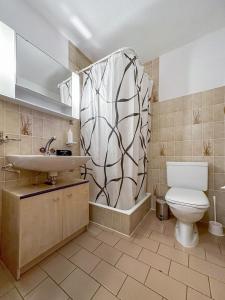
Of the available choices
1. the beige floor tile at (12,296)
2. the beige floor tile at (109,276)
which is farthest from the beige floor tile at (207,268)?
the beige floor tile at (12,296)

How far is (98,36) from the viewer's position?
1692 mm

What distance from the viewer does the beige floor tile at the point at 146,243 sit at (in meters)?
1.24

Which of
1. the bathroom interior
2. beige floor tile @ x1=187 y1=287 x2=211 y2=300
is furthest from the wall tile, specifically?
beige floor tile @ x1=187 y1=287 x2=211 y2=300

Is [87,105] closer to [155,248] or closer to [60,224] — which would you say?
[60,224]

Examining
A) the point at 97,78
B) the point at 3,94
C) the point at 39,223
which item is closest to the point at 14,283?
the point at 39,223

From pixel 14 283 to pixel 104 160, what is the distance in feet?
3.74

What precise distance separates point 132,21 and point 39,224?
2.16 metres

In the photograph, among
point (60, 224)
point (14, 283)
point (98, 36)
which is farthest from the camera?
point (98, 36)

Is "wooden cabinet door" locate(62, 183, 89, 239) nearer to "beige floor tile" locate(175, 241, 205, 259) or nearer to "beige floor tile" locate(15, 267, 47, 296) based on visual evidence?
"beige floor tile" locate(15, 267, 47, 296)

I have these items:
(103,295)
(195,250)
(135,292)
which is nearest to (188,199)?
(195,250)

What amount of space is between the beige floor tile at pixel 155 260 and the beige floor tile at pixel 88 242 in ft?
1.33

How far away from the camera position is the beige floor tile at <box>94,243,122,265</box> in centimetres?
109

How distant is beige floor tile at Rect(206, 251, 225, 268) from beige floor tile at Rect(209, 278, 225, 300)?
0.64 feet

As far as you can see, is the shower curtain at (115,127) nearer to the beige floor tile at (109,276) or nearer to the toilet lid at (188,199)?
the toilet lid at (188,199)
